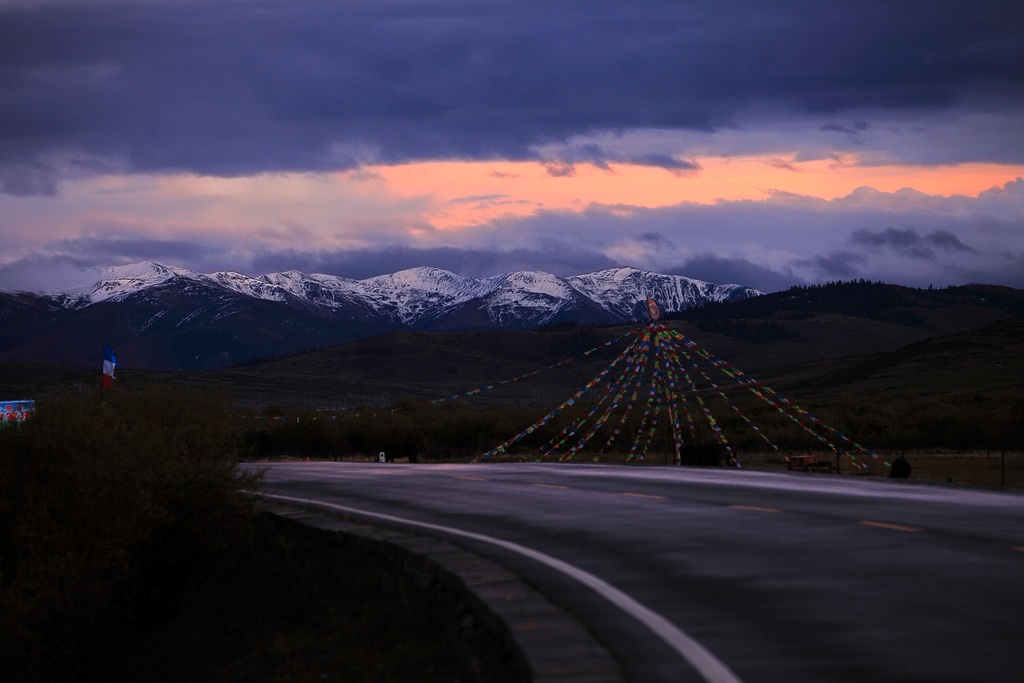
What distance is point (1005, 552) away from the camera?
1045cm

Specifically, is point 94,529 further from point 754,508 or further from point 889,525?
point 889,525

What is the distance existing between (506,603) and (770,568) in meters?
2.70

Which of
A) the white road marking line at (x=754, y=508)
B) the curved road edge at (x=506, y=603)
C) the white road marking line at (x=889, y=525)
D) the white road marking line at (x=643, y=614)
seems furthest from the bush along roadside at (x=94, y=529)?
the white road marking line at (x=889, y=525)

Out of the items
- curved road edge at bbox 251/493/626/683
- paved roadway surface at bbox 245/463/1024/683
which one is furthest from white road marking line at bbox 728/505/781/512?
curved road edge at bbox 251/493/626/683

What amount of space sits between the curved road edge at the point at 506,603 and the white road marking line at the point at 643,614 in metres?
0.47

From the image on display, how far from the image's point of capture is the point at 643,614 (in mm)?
8250

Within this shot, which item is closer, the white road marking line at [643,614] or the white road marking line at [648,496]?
the white road marking line at [643,614]

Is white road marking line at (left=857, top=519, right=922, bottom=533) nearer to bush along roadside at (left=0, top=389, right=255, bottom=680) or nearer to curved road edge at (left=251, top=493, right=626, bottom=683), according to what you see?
curved road edge at (left=251, top=493, right=626, bottom=683)

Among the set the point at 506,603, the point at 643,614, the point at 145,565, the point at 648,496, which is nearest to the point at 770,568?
the point at 643,614

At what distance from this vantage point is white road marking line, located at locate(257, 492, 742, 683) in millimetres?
6680

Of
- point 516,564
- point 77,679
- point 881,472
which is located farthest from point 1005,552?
point 881,472

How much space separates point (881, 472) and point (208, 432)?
24.4 metres

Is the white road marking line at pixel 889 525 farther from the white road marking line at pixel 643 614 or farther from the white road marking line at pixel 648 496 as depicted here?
the white road marking line at pixel 648 496

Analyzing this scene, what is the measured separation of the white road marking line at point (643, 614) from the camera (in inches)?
263
